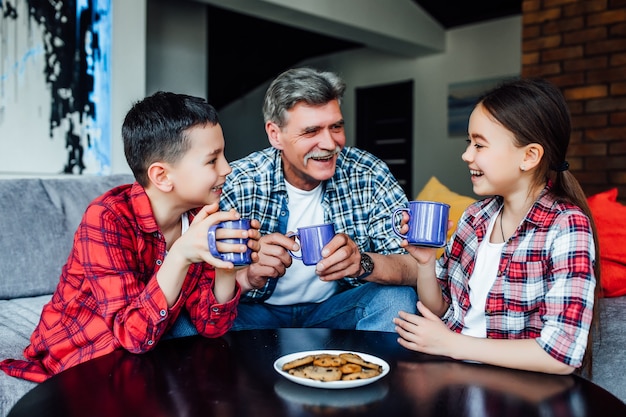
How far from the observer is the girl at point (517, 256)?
44.6 inches

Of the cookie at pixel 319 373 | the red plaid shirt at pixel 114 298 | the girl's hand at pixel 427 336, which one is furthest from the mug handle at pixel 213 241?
the girl's hand at pixel 427 336

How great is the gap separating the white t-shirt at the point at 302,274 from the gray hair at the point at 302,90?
0.86 ft

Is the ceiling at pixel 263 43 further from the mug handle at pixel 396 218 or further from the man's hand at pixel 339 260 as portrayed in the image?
the mug handle at pixel 396 218

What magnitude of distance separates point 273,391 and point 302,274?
99 cm

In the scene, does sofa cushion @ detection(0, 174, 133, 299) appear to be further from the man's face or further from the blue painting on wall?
the man's face

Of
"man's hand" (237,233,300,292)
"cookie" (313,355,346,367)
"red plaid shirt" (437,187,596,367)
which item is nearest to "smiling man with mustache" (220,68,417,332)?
"man's hand" (237,233,300,292)

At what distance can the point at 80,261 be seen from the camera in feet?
4.17

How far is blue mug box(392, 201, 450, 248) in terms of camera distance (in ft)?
4.08

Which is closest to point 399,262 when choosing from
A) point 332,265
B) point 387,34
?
point 332,265

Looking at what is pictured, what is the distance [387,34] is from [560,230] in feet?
15.6

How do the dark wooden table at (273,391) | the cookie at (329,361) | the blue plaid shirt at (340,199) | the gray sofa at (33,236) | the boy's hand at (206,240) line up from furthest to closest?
the gray sofa at (33,236)
the blue plaid shirt at (340,199)
the boy's hand at (206,240)
the cookie at (329,361)
the dark wooden table at (273,391)

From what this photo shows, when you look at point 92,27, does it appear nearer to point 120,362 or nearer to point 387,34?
point 120,362

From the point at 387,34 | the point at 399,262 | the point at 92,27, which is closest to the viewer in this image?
the point at 399,262

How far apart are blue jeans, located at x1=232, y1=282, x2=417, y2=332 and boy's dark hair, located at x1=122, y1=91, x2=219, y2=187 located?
609 mm
